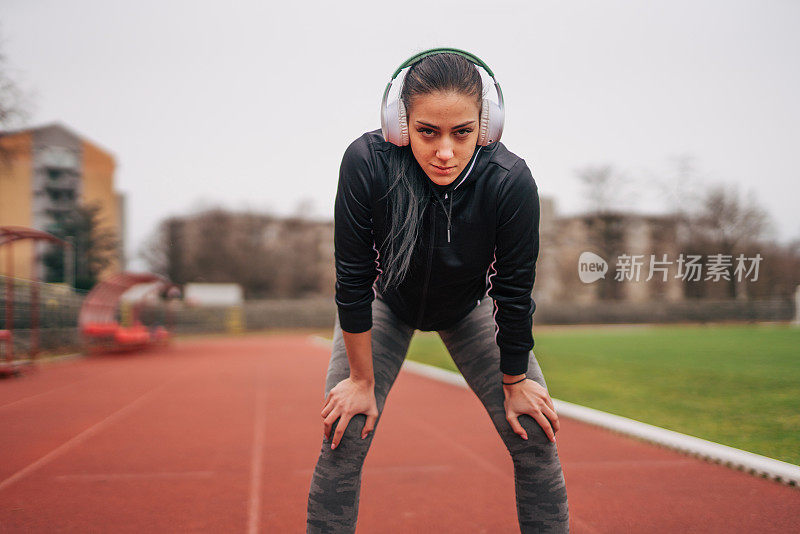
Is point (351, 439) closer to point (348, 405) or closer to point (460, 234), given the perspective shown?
point (348, 405)

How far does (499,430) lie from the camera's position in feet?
6.34

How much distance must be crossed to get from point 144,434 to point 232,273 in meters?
40.8

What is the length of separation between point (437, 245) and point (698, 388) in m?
8.14

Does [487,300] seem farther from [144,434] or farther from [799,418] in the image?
[799,418]

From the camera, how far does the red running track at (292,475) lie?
331cm

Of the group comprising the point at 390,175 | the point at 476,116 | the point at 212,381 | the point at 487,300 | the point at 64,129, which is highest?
the point at 64,129

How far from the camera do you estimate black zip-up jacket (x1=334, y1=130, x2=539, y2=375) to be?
180cm

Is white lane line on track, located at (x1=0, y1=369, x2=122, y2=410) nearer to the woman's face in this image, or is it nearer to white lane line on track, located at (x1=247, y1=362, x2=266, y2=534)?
white lane line on track, located at (x1=247, y1=362, x2=266, y2=534)

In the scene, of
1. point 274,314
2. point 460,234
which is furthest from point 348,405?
point 274,314

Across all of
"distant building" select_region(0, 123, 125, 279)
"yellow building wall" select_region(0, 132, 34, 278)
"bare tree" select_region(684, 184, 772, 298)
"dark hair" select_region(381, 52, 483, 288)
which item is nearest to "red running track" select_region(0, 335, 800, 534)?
"dark hair" select_region(381, 52, 483, 288)

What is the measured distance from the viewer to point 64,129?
148 feet

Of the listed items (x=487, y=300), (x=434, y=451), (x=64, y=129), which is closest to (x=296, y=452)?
(x=434, y=451)

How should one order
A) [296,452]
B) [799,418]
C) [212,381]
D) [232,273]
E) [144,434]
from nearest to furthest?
[296,452] < [144,434] < [799,418] < [212,381] < [232,273]
